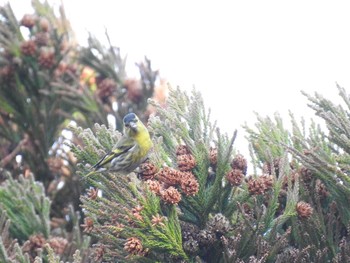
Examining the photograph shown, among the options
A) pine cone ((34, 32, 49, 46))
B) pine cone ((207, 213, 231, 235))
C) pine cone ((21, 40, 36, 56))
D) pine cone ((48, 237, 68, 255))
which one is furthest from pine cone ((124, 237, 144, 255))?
pine cone ((34, 32, 49, 46))

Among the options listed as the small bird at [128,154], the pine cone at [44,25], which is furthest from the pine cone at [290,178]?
the pine cone at [44,25]

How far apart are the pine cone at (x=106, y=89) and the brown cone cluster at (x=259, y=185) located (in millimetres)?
2620

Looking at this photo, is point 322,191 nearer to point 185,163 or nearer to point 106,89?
point 185,163

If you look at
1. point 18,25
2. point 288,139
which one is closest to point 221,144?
point 288,139

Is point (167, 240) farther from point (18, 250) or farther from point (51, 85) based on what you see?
point (51, 85)

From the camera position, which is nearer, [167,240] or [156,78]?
[167,240]

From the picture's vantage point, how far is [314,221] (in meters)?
2.86

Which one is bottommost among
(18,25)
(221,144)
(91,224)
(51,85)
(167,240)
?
(167,240)

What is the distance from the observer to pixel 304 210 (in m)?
2.83

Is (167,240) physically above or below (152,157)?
below

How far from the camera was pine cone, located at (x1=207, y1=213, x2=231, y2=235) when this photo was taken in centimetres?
281

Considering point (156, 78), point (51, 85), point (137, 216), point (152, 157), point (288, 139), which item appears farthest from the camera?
point (156, 78)

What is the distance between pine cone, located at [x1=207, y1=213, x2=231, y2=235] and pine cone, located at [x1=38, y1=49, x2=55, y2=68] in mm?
2747

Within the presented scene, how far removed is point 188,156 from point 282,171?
38cm
